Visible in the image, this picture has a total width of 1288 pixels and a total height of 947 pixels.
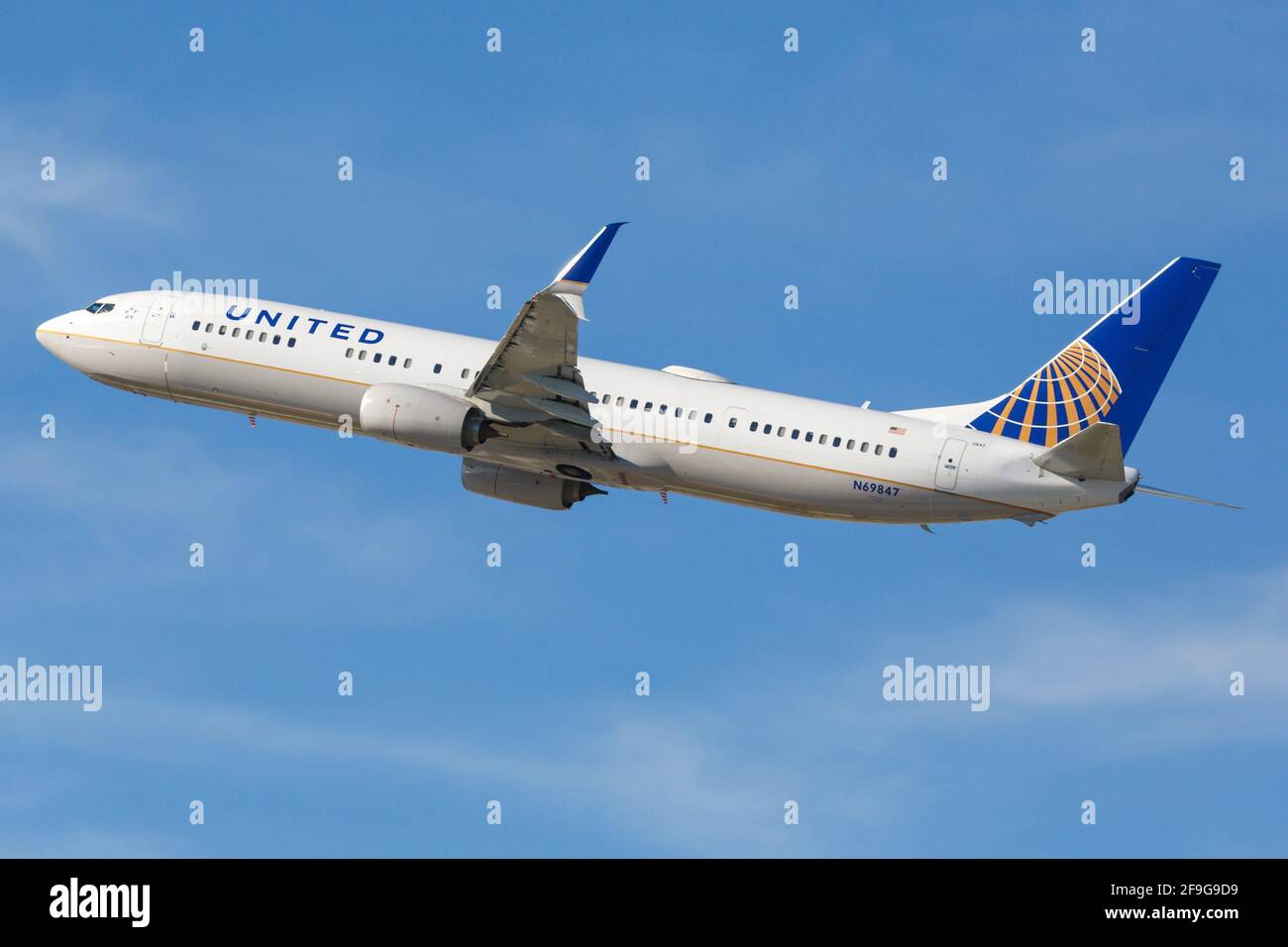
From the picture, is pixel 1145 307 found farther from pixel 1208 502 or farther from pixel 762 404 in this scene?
pixel 762 404

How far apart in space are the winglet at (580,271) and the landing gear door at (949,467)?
10543 millimetres

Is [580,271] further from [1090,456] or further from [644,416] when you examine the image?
[1090,456]

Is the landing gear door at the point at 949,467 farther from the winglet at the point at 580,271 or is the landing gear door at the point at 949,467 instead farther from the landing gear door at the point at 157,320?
the landing gear door at the point at 157,320

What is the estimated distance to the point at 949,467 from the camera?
49156 mm

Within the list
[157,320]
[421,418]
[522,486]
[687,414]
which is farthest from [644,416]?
[157,320]

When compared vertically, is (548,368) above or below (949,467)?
above

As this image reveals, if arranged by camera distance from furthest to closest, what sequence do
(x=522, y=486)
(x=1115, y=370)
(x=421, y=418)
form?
(x=522, y=486) < (x=1115, y=370) < (x=421, y=418)

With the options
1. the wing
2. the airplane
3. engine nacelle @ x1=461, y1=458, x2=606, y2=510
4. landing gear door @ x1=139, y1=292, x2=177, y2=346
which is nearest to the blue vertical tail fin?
the airplane

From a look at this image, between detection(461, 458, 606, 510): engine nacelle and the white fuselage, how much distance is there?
1538 millimetres

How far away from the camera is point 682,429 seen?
168ft

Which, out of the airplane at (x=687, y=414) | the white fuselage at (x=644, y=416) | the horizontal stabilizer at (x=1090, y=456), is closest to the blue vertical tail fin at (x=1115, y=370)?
the airplane at (x=687, y=414)

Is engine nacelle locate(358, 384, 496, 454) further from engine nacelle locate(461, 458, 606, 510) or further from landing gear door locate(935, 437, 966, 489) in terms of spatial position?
landing gear door locate(935, 437, 966, 489)

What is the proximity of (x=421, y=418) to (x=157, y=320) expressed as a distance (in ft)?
35.6

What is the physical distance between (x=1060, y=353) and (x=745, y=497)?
10.0 meters
